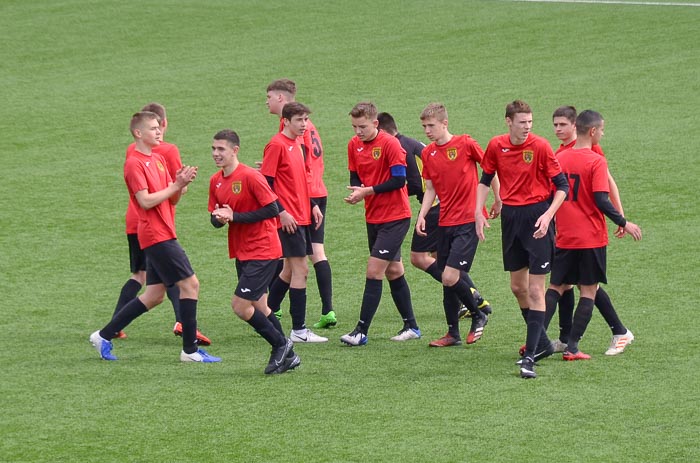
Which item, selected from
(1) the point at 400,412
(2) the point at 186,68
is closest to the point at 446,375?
(1) the point at 400,412

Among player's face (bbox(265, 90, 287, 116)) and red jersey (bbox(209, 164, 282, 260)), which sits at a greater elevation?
player's face (bbox(265, 90, 287, 116))

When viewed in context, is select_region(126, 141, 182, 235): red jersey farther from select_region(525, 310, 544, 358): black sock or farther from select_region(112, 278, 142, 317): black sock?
select_region(525, 310, 544, 358): black sock

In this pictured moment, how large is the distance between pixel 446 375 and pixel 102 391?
238cm

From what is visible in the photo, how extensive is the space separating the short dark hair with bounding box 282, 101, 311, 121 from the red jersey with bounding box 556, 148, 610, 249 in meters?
2.06

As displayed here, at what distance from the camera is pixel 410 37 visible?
73.5 feet

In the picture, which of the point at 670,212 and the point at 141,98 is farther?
the point at 141,98

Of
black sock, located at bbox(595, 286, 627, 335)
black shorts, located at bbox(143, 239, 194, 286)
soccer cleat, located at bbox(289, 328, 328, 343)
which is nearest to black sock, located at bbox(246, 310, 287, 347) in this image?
black shorts, located at bbox(143, 239, 194, 286)

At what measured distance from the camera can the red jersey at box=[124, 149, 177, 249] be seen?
8.46 meters

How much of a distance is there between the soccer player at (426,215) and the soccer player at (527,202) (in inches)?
46.6

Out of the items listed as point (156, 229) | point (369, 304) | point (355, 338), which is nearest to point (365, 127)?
point (369, 304)

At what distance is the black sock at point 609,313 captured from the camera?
883cm

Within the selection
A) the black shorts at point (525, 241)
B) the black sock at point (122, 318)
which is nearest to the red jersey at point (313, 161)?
the black sock at point (122, 318)

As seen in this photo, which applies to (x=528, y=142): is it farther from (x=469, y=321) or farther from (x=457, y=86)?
(x=457, y=86)

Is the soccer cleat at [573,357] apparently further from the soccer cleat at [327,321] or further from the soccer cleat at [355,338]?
the soccer cleat at [327,321]
